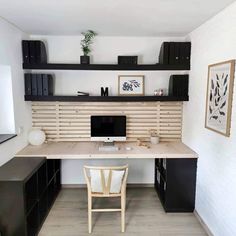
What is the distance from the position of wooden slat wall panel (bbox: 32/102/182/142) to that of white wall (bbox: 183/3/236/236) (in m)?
0.38

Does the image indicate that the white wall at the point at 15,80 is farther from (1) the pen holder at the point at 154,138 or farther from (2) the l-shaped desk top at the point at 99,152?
(1) the pen holder at the point at 154,138

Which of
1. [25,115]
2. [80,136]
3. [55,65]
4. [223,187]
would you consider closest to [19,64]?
[55,65]

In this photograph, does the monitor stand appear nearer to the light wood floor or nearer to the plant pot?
the light wood floor

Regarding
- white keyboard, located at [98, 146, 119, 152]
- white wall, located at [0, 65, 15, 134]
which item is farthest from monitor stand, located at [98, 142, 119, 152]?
white wall, located at [0, 65, 15, 134]

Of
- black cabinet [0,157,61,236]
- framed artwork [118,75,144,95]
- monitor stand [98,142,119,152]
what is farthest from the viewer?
framed artwork [118,75,144,95]

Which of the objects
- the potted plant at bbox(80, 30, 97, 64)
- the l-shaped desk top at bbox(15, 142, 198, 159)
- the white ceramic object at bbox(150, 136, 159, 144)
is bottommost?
the l-shaped desk top at bbox(15, 142, 198, 159)

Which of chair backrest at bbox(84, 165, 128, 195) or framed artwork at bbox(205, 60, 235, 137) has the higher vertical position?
framed artwork at bbox(205, 60, 235, 137)

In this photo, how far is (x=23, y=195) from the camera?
7.23 feet

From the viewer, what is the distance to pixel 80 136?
12.1 feet

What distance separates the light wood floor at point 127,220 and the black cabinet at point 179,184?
12cm

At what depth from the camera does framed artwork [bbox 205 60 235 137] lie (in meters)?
2.13

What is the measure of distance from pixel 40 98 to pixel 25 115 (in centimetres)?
34

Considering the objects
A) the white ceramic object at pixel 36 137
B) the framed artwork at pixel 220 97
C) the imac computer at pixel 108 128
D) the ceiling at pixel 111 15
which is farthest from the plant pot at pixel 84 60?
the framed artwork at pixel 220 97

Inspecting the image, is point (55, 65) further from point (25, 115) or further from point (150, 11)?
point (150, 11)
